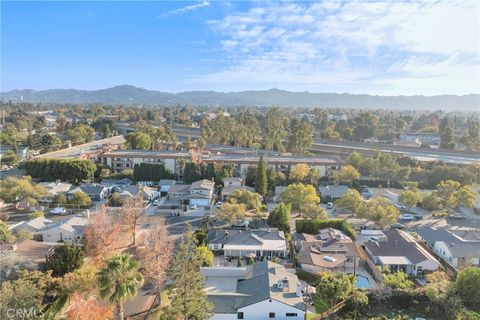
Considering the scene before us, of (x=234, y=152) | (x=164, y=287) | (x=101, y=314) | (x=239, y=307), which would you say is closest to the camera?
(x=101, y=314)

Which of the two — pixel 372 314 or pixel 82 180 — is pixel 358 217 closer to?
pixel 372 314

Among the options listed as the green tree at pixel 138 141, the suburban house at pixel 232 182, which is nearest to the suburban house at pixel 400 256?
the suburban house at pixel 232 182

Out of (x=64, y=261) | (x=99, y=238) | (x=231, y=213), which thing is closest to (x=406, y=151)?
(x=231, y=213)

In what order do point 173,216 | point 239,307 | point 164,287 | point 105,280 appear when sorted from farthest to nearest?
point 173,216, point 164,287, point 239,307, point 105,280

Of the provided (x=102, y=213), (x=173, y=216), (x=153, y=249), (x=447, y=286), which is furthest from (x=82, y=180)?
(x=447, y=286)

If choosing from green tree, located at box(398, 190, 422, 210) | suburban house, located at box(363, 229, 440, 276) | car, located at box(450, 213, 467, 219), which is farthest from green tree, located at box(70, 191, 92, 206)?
car, located at box(450, 213, 467, 219)

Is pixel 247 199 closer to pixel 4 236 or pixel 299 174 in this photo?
pixel 299 174
